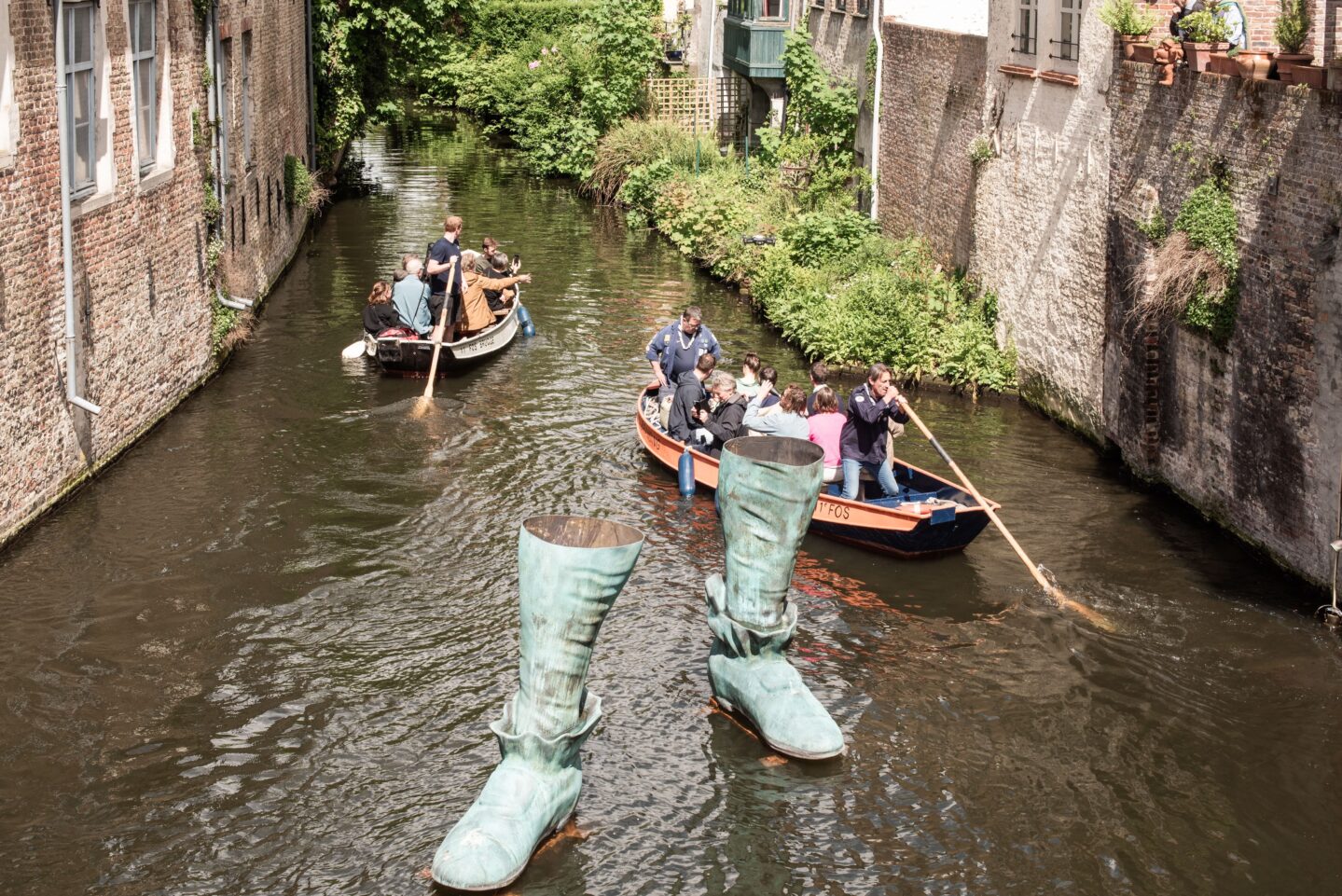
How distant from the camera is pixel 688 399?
1521cm

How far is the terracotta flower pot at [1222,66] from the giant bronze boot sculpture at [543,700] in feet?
25.5

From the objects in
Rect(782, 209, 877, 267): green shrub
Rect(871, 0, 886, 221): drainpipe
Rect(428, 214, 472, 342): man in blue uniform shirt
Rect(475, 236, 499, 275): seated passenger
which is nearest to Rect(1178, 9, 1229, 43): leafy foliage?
Rect(782, 209, 877, 267): green shrub

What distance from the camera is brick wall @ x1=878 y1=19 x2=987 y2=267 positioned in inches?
807

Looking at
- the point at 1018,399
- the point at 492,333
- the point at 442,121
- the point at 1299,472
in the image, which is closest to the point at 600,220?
the point at 492,333

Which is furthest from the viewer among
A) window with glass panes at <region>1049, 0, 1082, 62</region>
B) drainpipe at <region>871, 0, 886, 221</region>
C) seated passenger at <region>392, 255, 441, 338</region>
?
drainpipe at <region>871, 0, 886, 221</region>

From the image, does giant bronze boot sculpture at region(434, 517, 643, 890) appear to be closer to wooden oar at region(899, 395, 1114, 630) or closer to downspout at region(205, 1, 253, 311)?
wooden oar at region(899, 395, 1114, 630)

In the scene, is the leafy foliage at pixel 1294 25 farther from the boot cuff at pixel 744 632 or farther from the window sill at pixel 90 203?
the window sill at pixel 90 203

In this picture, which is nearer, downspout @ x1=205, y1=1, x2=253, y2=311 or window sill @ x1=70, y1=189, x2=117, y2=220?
window sill @ x1=70, y1=189, x2=117, y2=220

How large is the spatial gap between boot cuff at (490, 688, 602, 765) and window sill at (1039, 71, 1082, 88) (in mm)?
11025

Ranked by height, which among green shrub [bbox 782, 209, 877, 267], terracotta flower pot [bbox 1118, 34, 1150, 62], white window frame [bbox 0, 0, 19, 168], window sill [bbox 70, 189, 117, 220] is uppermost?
terracotta flower pot [bbox 1118, 34, 1150, 62]

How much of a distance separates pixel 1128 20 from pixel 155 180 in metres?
9.98

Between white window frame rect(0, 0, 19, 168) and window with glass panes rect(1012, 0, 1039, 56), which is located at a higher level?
window with glass panes rect(1012, 0, 1039, 56)

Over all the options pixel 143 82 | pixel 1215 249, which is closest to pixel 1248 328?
pixel 1215 249

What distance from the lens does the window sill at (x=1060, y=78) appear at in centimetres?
1694
